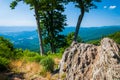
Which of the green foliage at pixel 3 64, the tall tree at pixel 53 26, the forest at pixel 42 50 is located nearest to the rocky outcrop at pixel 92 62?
the forest at pixel 42 50

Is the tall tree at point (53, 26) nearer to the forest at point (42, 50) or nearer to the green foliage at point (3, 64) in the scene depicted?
the forest at point (42, 50)

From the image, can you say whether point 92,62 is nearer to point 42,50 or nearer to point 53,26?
point 42,50

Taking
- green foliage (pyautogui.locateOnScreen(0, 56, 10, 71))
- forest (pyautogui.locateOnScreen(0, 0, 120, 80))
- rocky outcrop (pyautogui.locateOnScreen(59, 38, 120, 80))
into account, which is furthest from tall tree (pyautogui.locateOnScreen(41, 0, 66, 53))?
rocky outcrop (pyautogui.locateOnScreen(59, 38, 120, 80))

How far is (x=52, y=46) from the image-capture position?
162ft

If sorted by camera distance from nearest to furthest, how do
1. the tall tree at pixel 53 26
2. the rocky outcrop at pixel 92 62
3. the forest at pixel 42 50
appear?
1. the rocky outcrop at pixel 92 62
2. the forest at pixel 42 50
3. the tall tree at pixel 53 26

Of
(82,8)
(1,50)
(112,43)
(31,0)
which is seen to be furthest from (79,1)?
(112,43)

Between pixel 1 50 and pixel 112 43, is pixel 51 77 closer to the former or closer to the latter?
pixel 112 43

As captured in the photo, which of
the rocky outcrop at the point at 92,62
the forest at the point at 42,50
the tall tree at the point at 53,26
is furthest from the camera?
the tall tree at the point at 53,26

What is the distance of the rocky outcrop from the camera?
456 inches

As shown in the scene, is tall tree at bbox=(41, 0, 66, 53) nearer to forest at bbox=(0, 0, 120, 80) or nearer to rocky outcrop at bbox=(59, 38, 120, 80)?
forest at bbox=(0, 0, 120, 80)

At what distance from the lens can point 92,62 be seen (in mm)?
13617

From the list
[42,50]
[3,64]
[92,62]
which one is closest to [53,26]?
[42,50]

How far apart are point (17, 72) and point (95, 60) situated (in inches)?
267

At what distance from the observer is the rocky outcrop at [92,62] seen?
11594 millimetres
